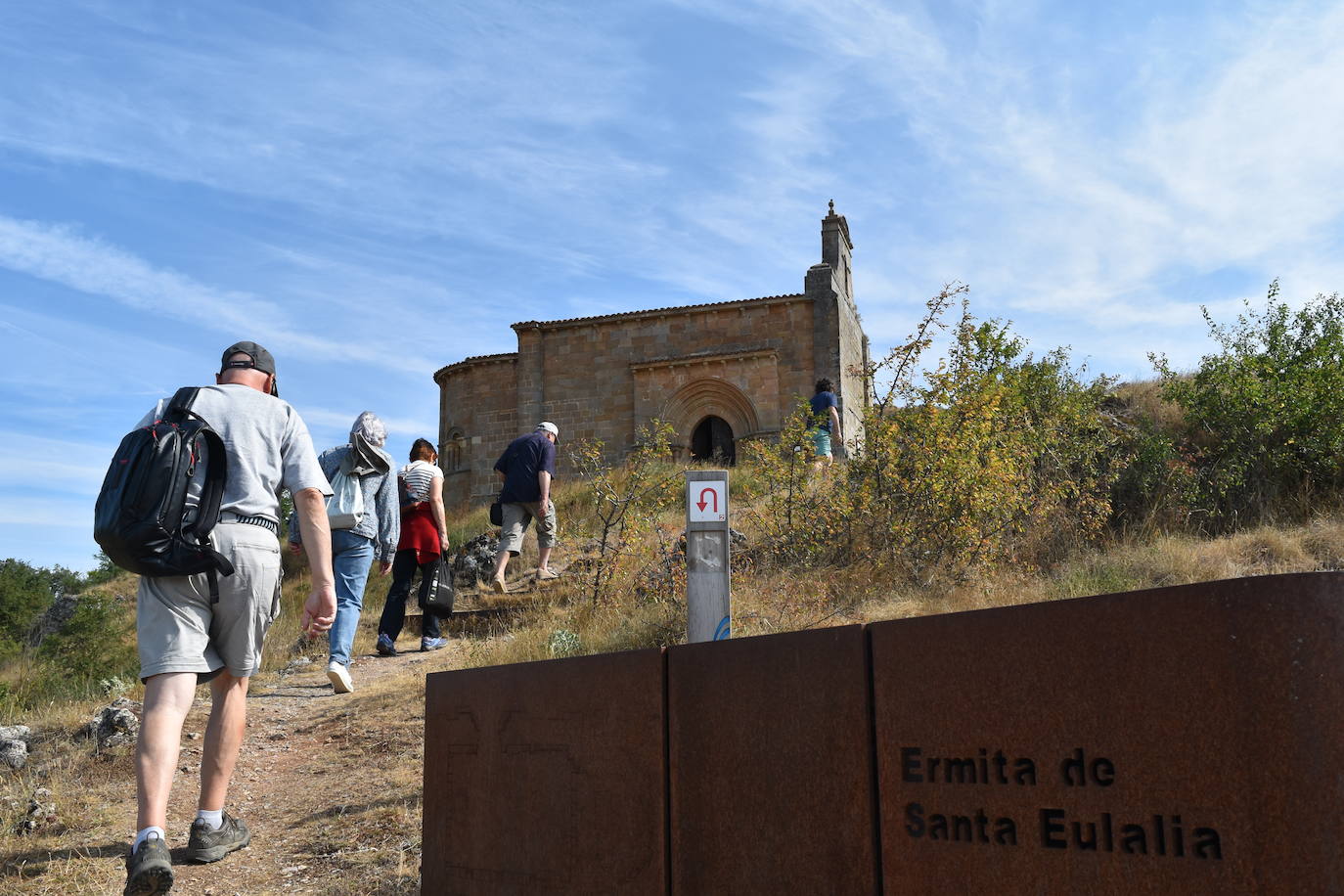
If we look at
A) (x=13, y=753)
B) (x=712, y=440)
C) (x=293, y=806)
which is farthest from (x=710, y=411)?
(x=293, y=806)

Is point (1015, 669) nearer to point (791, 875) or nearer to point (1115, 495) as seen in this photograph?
point (791, 875)

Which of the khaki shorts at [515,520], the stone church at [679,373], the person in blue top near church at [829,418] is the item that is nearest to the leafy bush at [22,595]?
the stone church at [679,373]

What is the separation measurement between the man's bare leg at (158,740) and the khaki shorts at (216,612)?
53 millimetres

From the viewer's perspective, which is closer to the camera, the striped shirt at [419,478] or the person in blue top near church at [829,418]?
the striped shirt at [419,478]

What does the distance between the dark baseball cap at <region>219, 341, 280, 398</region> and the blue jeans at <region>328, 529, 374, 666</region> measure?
9.09 ft

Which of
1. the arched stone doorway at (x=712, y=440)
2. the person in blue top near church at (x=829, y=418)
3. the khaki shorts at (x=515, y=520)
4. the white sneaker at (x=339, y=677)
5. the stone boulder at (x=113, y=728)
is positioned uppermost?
the arched stone doorway at (x=712, y=440)

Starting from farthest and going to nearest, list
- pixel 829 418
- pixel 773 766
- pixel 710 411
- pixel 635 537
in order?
pixel 710 411 < pixel 829 418 < pixel 635 537 < pixel 773 766

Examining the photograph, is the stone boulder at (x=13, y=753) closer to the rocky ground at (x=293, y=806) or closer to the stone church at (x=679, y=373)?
the rocky ground at (x=293, y=806)

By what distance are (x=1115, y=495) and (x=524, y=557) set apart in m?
7.38

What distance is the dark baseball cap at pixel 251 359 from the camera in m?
4.56

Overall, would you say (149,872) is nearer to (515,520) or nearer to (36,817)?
(36,817)

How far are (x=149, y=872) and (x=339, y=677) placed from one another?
12.5 ft

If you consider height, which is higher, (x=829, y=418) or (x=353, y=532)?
(x=829, y=418)

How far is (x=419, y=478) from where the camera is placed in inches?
335
